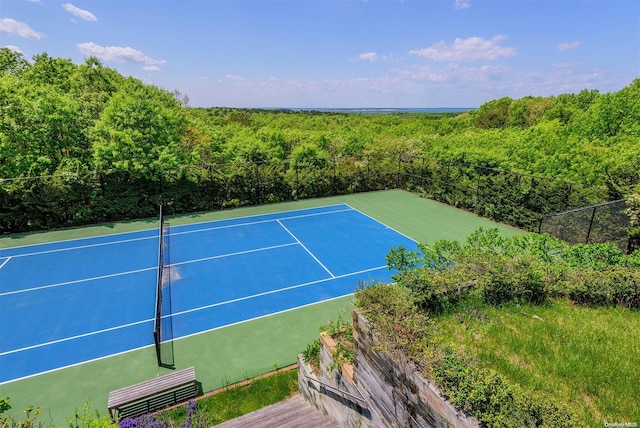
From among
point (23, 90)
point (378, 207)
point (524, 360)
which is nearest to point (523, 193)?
point (378, 207)

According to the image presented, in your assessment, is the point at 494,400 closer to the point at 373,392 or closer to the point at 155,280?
the point at 373,392

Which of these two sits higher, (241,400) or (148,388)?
(148,388)

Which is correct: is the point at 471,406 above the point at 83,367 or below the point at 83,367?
above

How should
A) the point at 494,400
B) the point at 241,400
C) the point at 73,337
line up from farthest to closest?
the point at 73,337 < the point at 241,400 < the point at 494,400

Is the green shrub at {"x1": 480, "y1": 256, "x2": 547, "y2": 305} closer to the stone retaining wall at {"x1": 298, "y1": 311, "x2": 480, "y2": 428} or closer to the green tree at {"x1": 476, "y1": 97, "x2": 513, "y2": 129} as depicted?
the stone retaining wall at {"x1": 298, "y1": 311, "x2": 480, "y2": 428}

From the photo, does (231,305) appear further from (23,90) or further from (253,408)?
(23,90)

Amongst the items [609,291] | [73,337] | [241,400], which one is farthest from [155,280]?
[609,291]

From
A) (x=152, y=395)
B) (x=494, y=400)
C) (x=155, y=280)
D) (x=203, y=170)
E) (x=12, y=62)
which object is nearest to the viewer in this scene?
(x=494, y=400)

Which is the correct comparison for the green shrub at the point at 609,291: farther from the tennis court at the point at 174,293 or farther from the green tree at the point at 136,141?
the green tree at the point at 136,141
